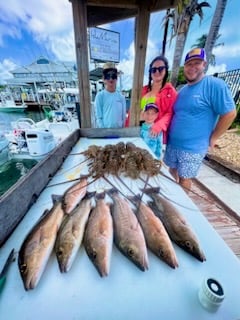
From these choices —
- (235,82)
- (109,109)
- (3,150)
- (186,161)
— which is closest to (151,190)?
(186,161)

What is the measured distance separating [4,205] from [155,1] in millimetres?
2519

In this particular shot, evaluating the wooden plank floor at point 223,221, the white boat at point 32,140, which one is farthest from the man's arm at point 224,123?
the white boat at point 32,140

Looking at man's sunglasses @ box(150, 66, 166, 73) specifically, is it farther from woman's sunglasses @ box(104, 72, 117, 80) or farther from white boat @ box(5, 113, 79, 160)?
white boat @ box(5, 113, 79, 160)

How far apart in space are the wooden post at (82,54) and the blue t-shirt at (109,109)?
0.14 m

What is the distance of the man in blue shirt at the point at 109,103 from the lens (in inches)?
86.4

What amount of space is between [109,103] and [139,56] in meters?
0.71

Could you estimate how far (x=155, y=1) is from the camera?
1926mm

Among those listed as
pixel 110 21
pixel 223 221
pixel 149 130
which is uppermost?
pixel 110 21

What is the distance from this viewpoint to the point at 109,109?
2.31m

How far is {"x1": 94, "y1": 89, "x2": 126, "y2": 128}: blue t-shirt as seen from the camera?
2.28 m

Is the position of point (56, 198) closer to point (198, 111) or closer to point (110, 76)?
point (198, 111)

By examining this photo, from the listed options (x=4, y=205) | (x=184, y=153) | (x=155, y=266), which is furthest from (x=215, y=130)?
(x=4, y=205)

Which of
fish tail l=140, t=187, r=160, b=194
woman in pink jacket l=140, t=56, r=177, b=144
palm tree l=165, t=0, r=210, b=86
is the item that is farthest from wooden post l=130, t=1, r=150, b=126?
palm tree l=165, t=0, r=210, b=86

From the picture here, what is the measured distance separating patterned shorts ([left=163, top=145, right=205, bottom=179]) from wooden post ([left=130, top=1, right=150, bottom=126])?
2.57 ft
